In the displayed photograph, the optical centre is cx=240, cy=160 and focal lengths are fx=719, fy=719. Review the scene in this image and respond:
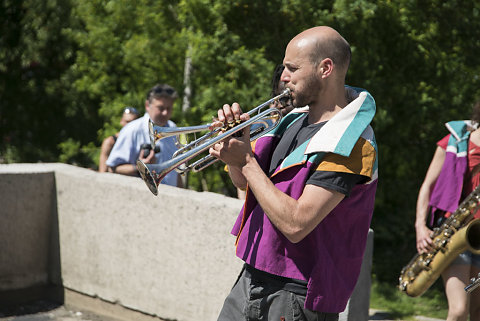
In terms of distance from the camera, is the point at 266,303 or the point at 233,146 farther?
the point at 266,303

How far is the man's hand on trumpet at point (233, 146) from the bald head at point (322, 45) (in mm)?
318

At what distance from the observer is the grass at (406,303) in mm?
5902

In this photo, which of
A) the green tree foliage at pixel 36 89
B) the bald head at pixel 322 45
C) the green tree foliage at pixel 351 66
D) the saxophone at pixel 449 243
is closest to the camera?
the bald head at pixel 322 45

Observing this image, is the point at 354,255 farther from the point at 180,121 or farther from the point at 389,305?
the point at 180,121

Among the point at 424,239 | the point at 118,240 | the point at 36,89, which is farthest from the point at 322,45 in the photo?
the point at 36,89

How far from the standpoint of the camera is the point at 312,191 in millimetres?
2434

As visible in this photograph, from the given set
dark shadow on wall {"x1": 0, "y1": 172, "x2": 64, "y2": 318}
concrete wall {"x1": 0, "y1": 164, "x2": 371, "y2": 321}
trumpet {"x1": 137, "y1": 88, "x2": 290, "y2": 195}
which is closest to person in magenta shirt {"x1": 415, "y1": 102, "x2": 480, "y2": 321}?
concrete wall {"x1": 0, "y1": 164, "x2": 371, "y2": 321}

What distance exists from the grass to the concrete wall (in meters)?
1.90

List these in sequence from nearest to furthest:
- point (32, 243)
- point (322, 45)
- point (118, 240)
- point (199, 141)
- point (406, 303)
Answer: point (322, 45) → point (199, 141) → point (118, 240) → point (32, 243) → point (406, 303)

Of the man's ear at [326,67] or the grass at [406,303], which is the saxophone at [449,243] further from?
the man's ear at [326,67]

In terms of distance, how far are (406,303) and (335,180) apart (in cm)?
414

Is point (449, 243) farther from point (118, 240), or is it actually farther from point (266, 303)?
point (118, 240)

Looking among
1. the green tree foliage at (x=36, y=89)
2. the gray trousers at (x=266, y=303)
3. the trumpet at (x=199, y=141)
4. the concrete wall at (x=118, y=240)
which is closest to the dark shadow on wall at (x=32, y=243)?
the concrete wall at (x=118, y=240)

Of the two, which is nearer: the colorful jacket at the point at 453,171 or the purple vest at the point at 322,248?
the purple vest at the point at 322,248
